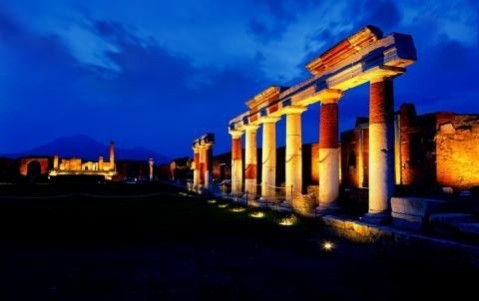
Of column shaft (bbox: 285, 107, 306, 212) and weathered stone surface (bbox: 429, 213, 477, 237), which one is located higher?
column shaft (bbox: 285, 107, 306, 212)

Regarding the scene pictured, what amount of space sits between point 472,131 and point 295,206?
11.9 m

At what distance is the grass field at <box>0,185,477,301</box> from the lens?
5254 mm

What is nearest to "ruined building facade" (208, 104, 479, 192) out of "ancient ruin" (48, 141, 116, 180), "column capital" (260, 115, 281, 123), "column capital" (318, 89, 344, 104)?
"column capital" (260, 115, 281, 123)

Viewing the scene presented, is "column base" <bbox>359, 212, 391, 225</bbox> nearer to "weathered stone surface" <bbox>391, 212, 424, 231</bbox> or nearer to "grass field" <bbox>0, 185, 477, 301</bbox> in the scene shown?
"weathered stone surface" <bbox>391, 212, 424, 231</bbox>

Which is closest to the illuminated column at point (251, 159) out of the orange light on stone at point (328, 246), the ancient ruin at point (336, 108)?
the ancient ruin at point (336, 108)

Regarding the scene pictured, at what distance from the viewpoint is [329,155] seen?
12.0 metres

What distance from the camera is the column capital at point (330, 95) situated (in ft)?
39.2

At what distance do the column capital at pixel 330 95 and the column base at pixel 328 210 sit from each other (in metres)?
3.26

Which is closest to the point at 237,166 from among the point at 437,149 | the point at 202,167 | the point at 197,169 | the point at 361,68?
the point at 202,167

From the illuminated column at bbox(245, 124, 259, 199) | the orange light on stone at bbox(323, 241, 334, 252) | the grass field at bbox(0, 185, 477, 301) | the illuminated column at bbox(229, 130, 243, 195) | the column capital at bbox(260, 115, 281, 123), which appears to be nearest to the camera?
the grass field at bbox(0, 185, 477, 301)

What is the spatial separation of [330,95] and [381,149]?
3049 millimetres

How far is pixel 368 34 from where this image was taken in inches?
386

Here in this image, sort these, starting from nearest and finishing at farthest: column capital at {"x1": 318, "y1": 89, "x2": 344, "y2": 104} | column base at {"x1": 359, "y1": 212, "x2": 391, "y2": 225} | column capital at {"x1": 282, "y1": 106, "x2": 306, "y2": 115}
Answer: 1. column base at {"x1": 359, "y1": 212, "x2": 391, "y2": 225}
2. column capital at {"x1": 318, "y1": 89, "x2": 344, "y2": 104}
3. column capital at {"x1": 282, "y1": 106, "x2": 306, "y2": 115}

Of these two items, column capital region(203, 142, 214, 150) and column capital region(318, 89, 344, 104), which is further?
column capital region(203, 142, 214, 150)
